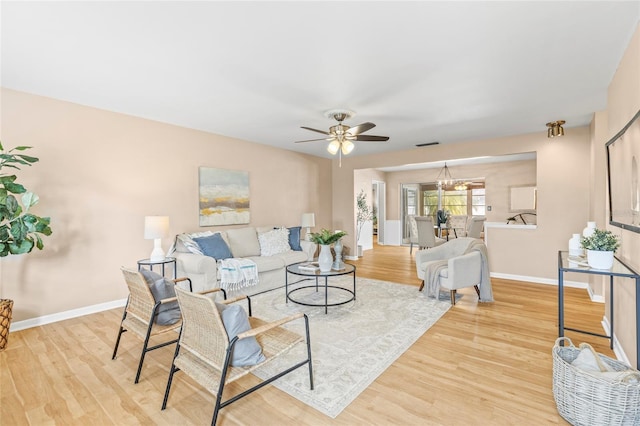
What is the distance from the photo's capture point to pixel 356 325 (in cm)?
323

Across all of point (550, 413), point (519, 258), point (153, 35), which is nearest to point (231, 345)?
point (550, 413)

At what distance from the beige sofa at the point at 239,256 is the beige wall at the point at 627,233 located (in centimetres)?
381

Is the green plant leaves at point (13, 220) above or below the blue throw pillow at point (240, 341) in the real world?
above

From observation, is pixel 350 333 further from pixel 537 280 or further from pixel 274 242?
pixel 537 280

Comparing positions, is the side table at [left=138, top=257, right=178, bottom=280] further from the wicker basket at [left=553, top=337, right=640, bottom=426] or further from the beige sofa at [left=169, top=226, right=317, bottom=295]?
the wicker basket at [left=553, top=337, right=640, bottom=426]

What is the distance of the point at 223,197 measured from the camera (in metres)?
5.16

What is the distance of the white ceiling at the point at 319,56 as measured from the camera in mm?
1948

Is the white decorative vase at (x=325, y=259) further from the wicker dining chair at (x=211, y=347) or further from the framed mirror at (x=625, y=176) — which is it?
the framed mirror at (x=625, y=176)

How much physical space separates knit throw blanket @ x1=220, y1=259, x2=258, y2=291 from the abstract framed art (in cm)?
110

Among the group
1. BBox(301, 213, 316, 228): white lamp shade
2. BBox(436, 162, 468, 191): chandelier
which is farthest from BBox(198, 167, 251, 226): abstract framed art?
BBox(436, 162, 468, 191): chandelier

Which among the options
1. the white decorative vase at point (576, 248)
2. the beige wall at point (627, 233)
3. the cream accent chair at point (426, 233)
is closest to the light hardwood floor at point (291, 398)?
the beige wall at point (627, 233)

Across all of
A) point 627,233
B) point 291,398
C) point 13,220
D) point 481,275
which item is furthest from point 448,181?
point 13,220

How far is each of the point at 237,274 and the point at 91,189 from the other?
6.77 feet

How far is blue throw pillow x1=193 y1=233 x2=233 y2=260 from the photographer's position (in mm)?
4254
